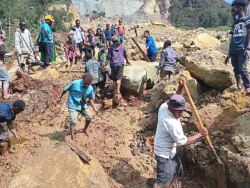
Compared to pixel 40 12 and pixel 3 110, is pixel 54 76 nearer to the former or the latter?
pixel 3 110

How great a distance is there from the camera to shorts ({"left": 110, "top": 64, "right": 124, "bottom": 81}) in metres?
7.67

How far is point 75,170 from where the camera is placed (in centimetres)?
473

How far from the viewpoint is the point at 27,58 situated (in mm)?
8906

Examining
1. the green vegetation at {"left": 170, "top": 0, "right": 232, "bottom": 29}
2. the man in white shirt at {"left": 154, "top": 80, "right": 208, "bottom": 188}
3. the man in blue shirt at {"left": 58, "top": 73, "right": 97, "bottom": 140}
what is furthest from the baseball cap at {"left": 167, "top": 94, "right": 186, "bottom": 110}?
the green vegetation at {"left": 170, "top": 0, "right": 232, "bottom": 29}

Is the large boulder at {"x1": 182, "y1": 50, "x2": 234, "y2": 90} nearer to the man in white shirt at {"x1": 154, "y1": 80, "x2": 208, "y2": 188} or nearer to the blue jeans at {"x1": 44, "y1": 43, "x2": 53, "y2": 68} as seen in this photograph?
the man in white shirt at {"x1": 154, "y1": 80, "x2": 208, "y2": 188}

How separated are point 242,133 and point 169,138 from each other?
1140mm

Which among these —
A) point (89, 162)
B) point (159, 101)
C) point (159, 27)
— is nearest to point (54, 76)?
point (159, 101)

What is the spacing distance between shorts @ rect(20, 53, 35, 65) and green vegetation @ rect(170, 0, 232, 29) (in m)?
41.9

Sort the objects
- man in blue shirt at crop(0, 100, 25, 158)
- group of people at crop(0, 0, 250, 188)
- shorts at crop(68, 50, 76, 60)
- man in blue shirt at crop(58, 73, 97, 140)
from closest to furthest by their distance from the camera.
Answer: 1. group of people at crop(0, 0, 250, 188)
2. man in blue shirt at crop(0, 100, 25, 158)
3. man in blue shirt at crop(58, 73, 97, 140)
4. shorts at crop(68, 50, 76, 60)

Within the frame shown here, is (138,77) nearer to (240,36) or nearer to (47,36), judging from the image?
(47,36)

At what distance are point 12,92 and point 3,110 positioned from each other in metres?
2.58

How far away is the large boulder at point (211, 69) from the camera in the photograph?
20.9 ft

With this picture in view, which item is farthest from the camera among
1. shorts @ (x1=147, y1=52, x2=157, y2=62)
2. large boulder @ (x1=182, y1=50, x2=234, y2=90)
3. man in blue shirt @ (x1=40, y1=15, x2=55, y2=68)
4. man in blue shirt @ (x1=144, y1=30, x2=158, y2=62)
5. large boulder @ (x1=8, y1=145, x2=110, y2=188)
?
shorts @ (x1=147, y1=52, x2=157, y2=62)

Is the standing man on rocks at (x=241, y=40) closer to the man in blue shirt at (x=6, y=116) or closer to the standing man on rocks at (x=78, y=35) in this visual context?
the man in blue shirt at (x=6, y=116)
